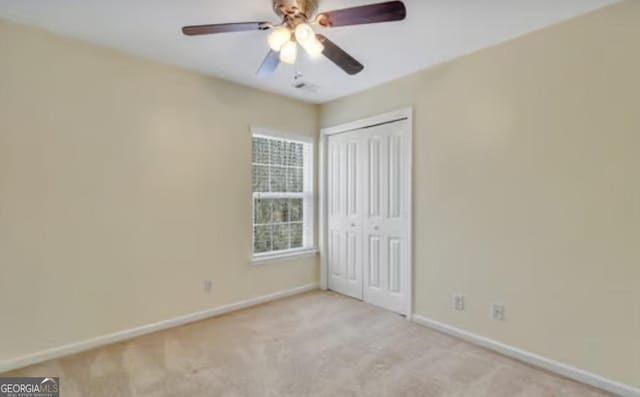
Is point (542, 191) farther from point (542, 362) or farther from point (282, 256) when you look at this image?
point (282, 256)

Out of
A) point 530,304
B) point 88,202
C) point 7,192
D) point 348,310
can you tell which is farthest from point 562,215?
point 7,192

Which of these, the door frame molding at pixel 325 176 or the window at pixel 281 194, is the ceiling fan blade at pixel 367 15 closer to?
the door frame molding at pixel 325 176

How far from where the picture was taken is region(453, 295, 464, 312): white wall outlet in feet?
9.11

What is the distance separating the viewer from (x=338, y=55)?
6.71ft

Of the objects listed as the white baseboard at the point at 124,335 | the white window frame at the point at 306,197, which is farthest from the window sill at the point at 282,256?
the white baseboard at the point at 124,335

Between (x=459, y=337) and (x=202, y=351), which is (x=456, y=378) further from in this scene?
(x=202, y=351)

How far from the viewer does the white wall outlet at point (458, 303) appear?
278 centimetres

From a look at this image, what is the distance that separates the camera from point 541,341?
232 cm

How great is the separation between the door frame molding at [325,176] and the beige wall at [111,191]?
979mm

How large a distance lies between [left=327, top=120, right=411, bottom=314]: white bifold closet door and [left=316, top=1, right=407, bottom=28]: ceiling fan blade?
5.45 ft

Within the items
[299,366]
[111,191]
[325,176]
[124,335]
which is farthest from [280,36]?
[124,335]

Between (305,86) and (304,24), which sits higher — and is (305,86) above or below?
above

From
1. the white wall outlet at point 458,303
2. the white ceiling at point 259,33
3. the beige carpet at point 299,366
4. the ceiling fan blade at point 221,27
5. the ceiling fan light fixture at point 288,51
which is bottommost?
the beige carpet at point 299,366

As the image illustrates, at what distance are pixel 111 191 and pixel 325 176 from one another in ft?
7.79
